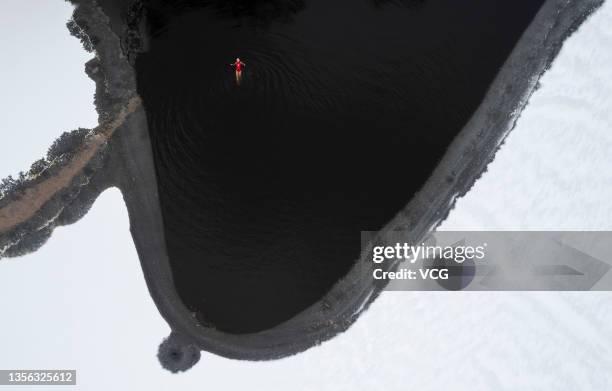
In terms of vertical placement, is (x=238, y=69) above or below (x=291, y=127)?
above

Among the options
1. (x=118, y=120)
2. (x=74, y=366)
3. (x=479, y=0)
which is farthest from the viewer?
(x=479, y=0)

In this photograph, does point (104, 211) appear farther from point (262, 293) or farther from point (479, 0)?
point (479, 0)

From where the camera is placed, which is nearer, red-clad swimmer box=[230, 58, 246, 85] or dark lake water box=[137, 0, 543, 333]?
dark lake water box=[137, 0, 543, 333]

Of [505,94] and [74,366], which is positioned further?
[505,94]

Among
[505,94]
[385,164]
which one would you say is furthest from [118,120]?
[505,94]

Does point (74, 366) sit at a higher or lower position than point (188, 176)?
lower

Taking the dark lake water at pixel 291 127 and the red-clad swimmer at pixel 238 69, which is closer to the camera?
the dark lake water at pixel 291 127

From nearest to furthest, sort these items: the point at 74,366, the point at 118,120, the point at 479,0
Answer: the point at 74,366
the point at 118,120
the point at 479,0

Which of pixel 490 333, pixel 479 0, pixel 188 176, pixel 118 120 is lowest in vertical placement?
pixel 490 333
